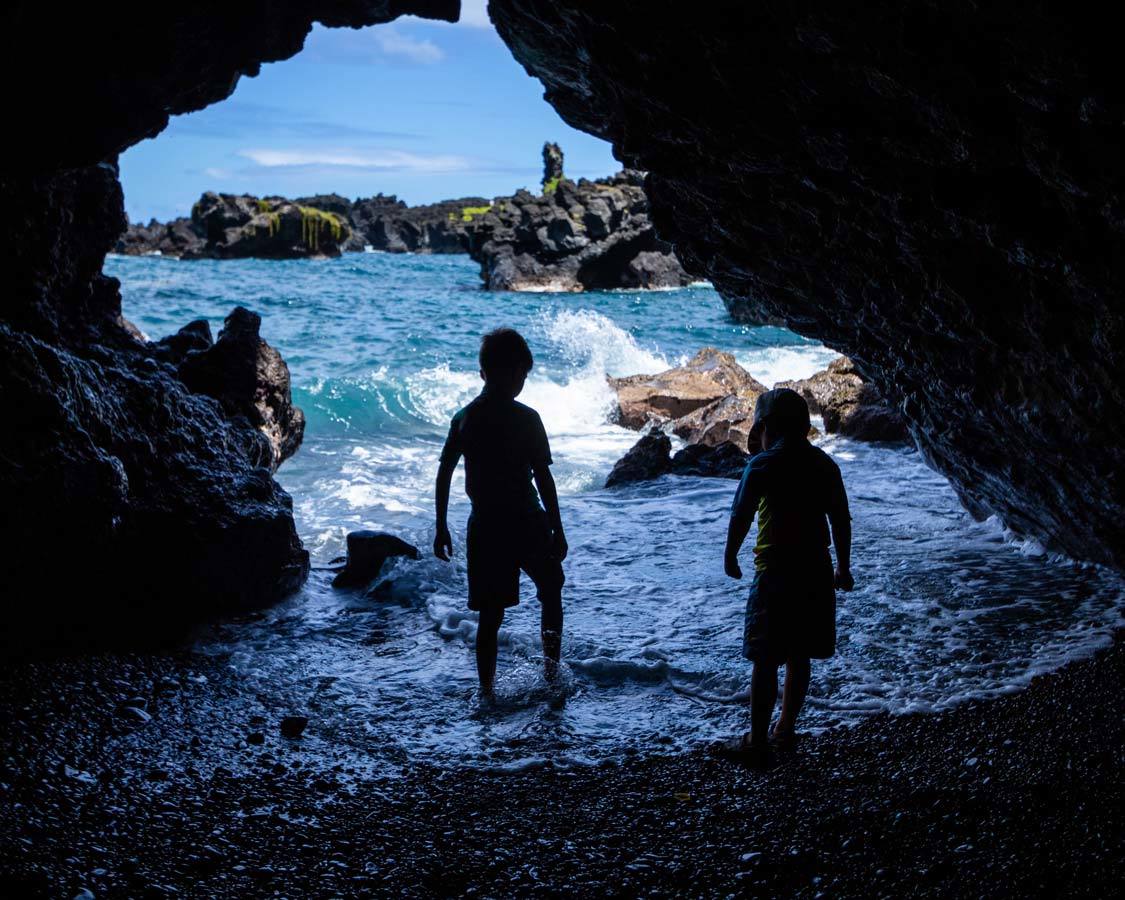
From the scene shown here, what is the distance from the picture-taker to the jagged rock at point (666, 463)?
10133mm

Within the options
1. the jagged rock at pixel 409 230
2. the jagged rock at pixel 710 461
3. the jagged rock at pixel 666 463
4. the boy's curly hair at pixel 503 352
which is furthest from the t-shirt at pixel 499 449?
the jagged rock at pixel 409 230

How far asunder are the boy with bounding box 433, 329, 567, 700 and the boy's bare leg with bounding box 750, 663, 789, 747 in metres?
1.23

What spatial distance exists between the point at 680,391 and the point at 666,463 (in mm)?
4645

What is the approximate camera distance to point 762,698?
11.2 ft

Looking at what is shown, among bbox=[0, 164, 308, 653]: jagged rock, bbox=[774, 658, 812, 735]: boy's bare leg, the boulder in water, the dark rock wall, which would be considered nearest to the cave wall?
bbox=[0, 164, 308, 653]: jagged rock

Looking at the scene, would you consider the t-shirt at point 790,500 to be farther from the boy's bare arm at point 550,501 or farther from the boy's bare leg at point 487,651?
the boy's bare leg at point 487,651

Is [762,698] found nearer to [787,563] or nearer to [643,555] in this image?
[787,563]

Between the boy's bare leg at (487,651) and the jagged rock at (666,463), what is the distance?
5.85m

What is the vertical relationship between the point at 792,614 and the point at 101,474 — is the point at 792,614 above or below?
below

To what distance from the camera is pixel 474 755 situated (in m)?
3.69

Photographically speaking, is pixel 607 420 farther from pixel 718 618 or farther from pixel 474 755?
pixel 474 755

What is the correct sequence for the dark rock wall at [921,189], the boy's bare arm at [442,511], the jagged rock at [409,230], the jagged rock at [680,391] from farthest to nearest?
the jagged rock at [409,230] → the jagged rock at [680,391] → the boy's bare arm at [442,511] → the dark rock wall at [921,189]

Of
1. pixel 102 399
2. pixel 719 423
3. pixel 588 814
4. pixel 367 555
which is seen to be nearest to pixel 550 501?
pixel 588 814

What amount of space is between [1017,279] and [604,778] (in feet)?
10.3
